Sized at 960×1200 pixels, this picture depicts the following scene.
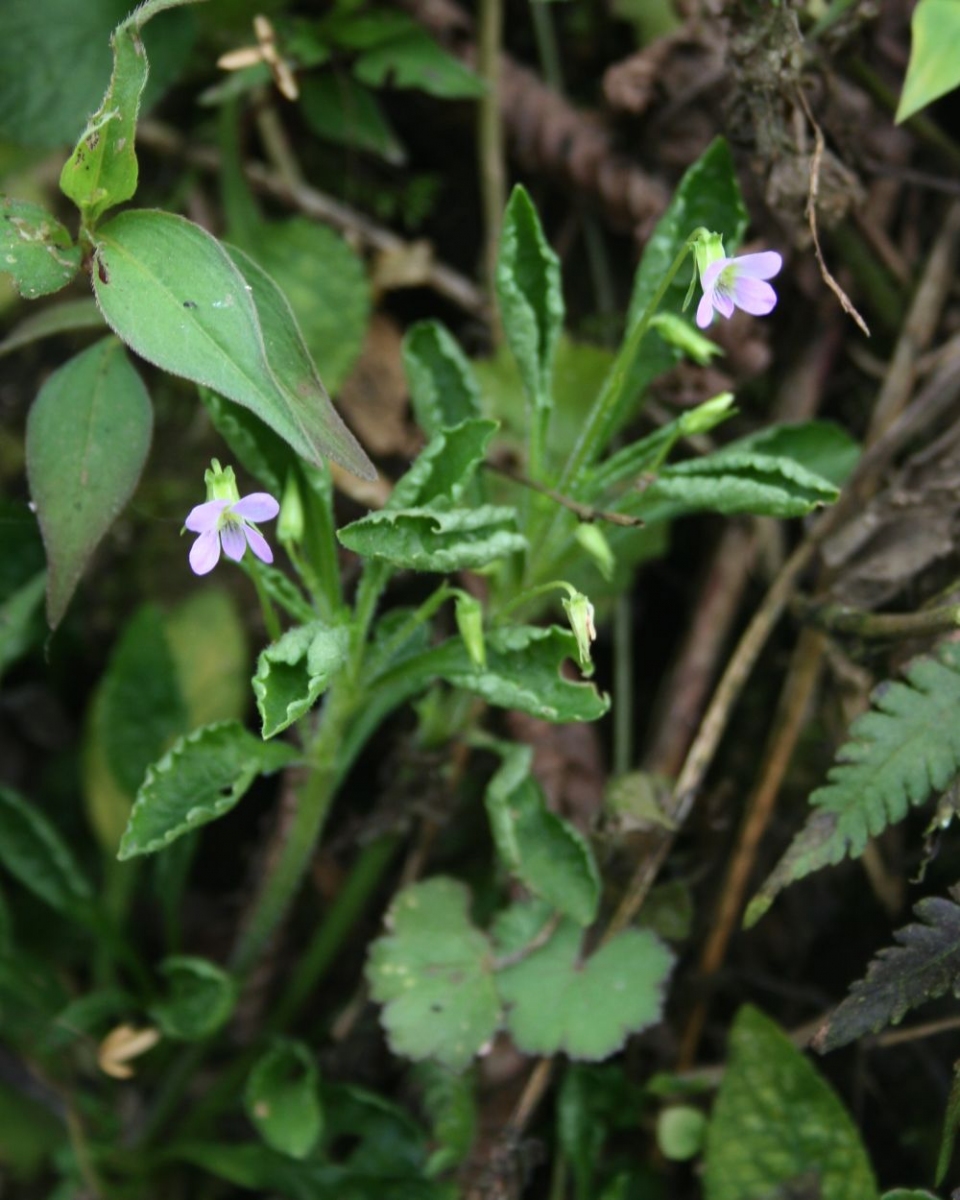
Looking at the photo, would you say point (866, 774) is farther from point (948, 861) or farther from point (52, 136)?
point (52, 136)

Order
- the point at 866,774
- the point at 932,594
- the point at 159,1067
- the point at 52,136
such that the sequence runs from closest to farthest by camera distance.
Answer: the point at 866,774, the point at 932,594, the point at 52,136, the point at 159,1067

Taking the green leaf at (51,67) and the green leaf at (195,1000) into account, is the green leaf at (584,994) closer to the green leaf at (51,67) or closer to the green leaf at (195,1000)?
the green leaf at (195,1000)

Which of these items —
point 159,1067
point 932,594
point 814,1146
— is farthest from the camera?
point 159,1067

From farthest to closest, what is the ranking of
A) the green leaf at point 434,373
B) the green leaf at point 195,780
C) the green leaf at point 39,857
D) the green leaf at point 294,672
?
the green leaf at point 39,857, the green leaf at point 434,373, the green leaf at point 195,780, the green leaf at point 294,672

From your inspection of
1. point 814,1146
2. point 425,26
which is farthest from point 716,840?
point 425,26

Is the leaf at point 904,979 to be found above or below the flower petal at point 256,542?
below

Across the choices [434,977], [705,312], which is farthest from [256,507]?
[434,977]

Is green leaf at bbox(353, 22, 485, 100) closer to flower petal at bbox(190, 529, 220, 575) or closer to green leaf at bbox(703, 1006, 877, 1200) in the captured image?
flower petal at bbox(190, 529, 220, 575)

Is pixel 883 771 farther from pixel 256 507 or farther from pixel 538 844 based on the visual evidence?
pixel 256 507

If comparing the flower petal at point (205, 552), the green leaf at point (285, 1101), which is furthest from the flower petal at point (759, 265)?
the green leaf at point (285, 1101)
